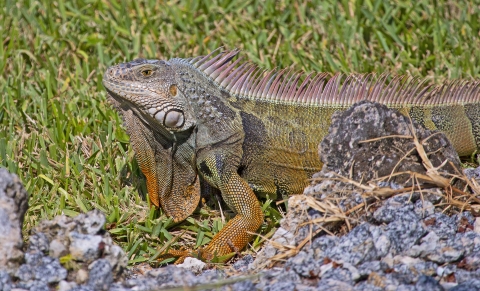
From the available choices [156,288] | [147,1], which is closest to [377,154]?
[156,288]

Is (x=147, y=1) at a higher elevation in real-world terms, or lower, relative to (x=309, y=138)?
higher

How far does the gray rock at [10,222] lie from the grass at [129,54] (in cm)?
113

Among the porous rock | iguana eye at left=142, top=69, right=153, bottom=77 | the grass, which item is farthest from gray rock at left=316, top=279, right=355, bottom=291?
iguana eye at left=142, top=69, right=153, bottom=77

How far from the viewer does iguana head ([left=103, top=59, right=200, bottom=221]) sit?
4852 millimetres

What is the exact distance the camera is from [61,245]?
151 inches

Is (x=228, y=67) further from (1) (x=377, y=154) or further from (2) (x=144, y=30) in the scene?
(2) (x=144, y=30)

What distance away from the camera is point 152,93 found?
4852mm

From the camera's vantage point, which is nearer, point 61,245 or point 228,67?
point 61,245

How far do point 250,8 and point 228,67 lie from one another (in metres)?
2.58

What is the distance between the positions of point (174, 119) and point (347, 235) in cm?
150

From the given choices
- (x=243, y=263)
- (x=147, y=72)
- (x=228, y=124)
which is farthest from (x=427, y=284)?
(x=147, y=72)

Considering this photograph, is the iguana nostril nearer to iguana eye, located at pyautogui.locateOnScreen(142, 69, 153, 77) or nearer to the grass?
iguana eye, located at pyautogui.locateOnScreen(142, 69, 153, 77)

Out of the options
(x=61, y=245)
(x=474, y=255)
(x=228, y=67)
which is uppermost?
(x=228, y=67)

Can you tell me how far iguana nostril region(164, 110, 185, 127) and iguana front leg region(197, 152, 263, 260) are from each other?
0.31m
